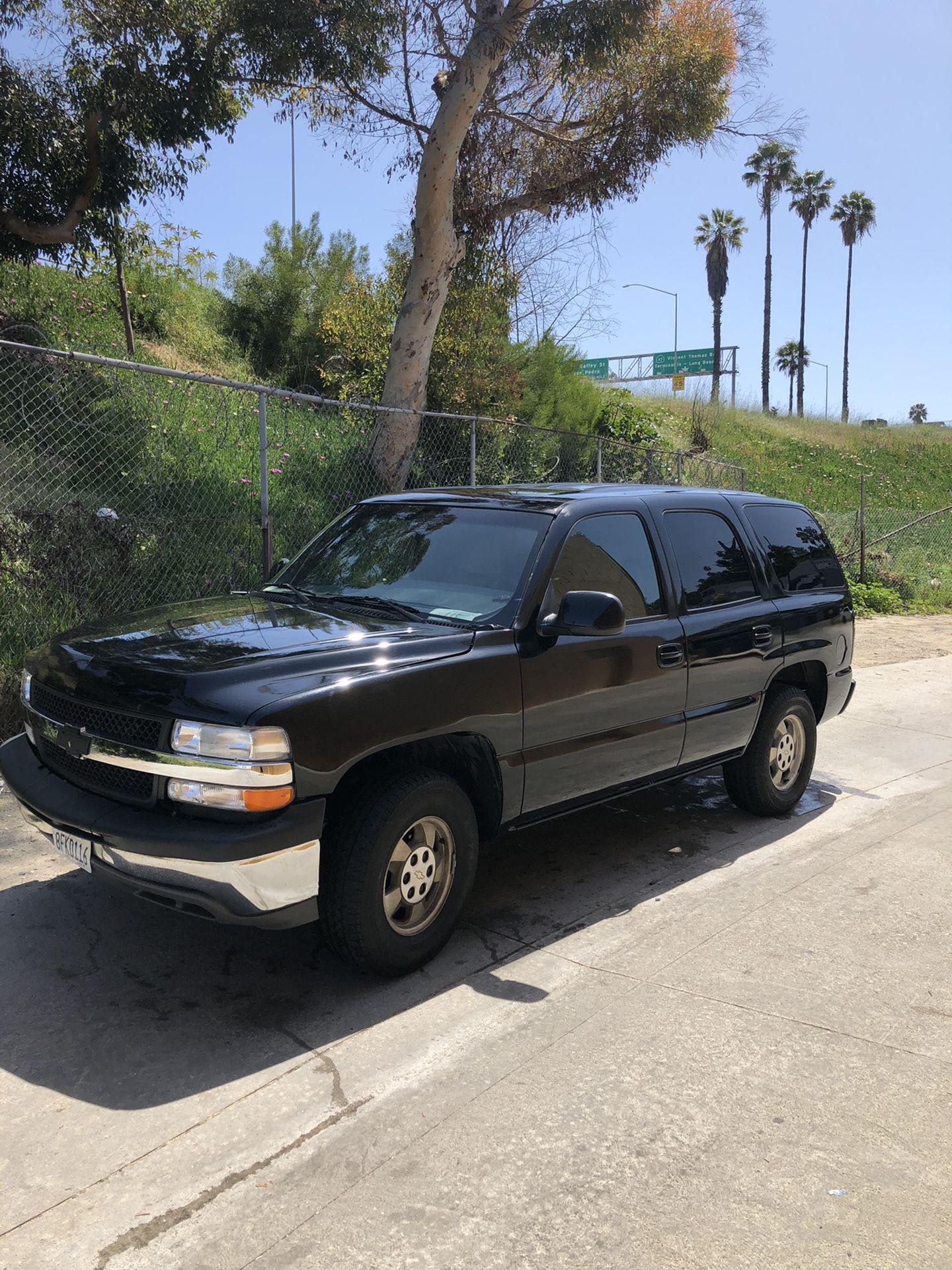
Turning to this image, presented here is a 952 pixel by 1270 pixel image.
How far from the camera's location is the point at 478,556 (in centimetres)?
447

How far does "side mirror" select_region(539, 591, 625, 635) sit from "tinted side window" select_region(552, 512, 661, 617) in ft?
0.49

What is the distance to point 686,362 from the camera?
4622 centimetres

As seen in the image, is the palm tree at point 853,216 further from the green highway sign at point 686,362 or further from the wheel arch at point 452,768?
the wheel arch at point 452,768

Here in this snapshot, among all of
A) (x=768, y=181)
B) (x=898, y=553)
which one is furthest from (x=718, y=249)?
(x=898, y=553)

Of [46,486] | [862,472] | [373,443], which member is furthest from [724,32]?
[862,472]

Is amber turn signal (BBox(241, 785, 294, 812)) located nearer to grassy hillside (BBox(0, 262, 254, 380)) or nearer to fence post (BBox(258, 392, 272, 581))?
fence post (BBox(258, 392, 272, 581))

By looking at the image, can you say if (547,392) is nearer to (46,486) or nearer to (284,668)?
(46,486)

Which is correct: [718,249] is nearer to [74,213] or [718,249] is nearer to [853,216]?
[853,216]

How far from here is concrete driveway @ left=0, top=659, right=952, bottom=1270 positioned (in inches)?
97.1

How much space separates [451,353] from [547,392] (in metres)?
2.69

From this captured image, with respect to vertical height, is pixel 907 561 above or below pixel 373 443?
below

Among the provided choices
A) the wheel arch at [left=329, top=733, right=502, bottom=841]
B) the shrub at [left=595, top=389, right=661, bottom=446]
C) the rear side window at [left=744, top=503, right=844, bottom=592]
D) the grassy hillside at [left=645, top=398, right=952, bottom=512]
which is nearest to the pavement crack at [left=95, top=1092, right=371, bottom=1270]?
the wheel arch at [left=329, top=733, right=502, bottom=841]

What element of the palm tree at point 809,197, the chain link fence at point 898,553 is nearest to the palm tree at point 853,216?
the palm tree at point 809,197

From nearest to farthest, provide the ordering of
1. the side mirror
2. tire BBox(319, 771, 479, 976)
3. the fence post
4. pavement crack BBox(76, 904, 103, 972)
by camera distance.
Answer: tire BBox(319, 771, 479, 976) < pavement crack BBox(76, 904, 103, 972) < the side mirror < the fence post
